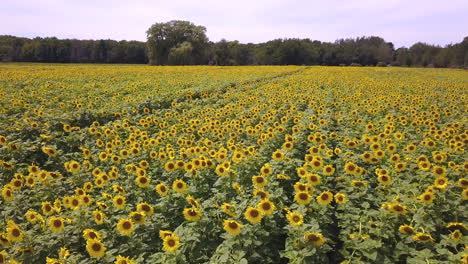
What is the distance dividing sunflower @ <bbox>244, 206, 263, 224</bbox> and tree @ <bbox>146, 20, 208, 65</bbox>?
55365mm

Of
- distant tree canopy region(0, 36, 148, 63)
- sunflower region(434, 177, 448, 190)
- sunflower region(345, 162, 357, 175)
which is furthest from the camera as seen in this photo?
distant tree canopy region(0, 36, 148, 63)

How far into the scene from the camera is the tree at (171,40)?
57.2m

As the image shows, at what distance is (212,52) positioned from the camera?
6494 cm

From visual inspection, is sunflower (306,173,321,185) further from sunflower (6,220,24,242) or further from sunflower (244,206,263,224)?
sunflower (6,220,24,242)

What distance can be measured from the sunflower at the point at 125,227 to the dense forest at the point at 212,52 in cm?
5345

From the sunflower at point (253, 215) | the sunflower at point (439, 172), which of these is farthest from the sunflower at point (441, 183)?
the sunflower at point (253, 215)

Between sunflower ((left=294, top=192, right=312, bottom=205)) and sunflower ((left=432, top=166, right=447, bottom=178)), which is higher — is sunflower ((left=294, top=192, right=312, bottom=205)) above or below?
below

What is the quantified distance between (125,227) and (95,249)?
42cm

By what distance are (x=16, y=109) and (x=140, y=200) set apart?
953 cm

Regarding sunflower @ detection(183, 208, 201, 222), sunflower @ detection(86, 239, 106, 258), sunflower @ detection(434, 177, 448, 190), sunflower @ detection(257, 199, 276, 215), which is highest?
sunflower @ detection(434, 177, 448, 190)

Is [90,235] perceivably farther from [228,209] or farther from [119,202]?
[228,209]

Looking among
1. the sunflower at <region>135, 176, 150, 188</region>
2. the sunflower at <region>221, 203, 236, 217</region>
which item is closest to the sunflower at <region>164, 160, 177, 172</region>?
the sunflower at <region>135, 176, 150, 188</region>

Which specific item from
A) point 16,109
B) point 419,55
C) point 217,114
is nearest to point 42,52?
point 16,109

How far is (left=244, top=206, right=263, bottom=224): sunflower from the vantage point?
3.53 metres
